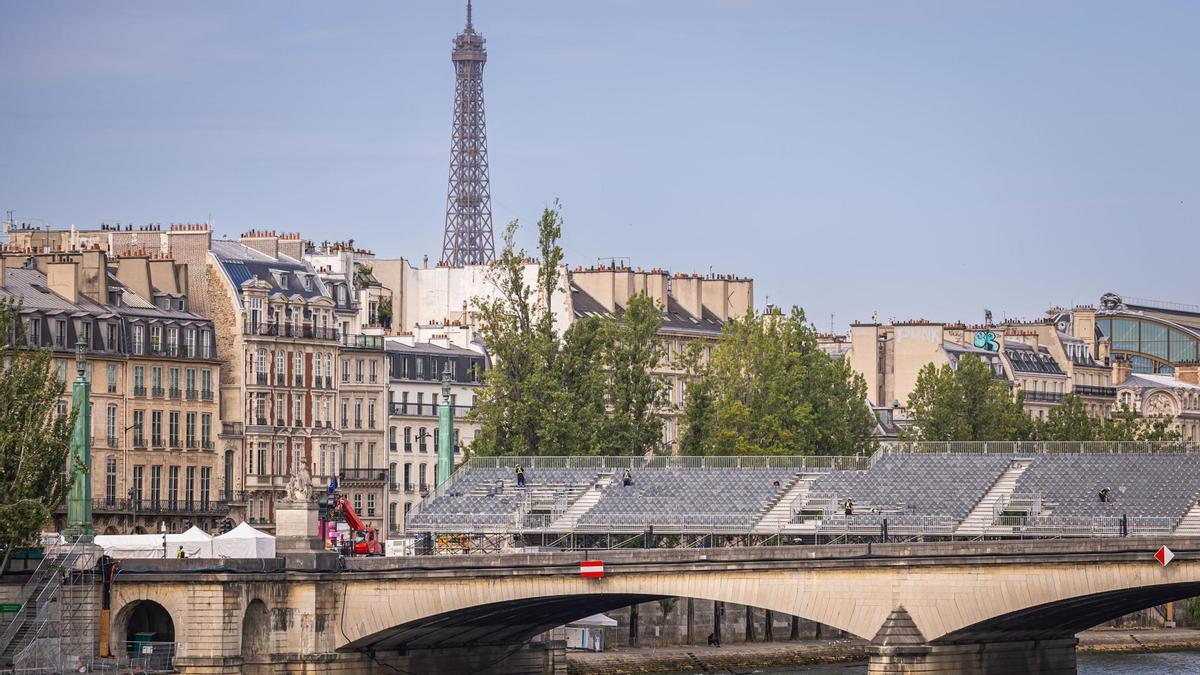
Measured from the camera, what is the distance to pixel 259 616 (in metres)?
81.4

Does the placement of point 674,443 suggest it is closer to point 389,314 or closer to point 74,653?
point 389,314

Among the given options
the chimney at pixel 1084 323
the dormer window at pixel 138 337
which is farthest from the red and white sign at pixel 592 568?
the chimney at pixel 1084 323

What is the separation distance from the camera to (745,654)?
346ft

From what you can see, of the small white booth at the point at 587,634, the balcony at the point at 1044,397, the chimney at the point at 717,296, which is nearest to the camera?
the small white booth at the point at 587,634

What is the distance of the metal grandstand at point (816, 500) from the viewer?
283 feet

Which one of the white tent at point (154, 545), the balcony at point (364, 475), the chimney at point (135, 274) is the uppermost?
the chimney at point (135, 274)

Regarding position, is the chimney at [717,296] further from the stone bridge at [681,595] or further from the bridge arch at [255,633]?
the bridge arch at [255,633]

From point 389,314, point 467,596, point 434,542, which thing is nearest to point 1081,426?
point 389,314

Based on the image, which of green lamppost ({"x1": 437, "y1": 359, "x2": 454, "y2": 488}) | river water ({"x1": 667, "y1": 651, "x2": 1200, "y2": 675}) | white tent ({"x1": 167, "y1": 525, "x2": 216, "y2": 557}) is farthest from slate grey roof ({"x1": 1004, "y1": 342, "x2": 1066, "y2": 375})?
white tent ({"x1": 167, "y1": 525, "x2": 216, "y2": 557})

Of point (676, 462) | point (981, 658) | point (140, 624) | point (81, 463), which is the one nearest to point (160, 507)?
point (676, 462)

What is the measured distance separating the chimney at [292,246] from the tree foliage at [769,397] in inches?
808

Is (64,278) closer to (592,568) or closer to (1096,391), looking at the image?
(592,568)

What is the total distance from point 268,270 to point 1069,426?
39296 millimetres

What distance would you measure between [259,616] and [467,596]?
6056 millimetres
